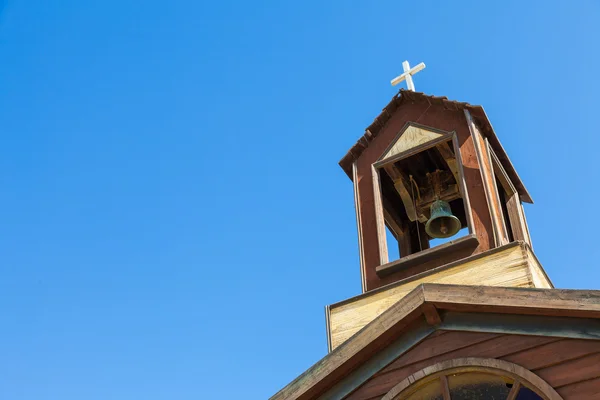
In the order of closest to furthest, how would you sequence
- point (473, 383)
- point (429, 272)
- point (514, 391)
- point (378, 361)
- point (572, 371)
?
point (572, 371) → point (514, 391) → point (473, 383) → point (378, 361) → point (429, 272)

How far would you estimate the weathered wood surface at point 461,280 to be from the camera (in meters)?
7.61

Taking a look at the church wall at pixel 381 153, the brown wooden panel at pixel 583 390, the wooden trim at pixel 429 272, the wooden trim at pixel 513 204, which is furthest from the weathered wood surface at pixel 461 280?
the brown wooden panel at pixel 583 390

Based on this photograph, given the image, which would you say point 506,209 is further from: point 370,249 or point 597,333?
point 597,333

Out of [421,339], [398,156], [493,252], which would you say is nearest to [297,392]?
[421,339]

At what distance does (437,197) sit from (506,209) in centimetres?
96

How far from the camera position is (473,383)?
5.85 meters

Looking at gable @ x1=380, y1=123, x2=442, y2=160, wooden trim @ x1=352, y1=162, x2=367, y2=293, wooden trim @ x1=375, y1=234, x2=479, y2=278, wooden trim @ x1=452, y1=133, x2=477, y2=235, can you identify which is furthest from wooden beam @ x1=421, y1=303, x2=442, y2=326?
gable @ x1=380, y1=123, x2=442, y2=160

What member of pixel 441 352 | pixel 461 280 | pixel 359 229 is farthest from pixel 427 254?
pixel 441 352

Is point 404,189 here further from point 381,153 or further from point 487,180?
point 487,180

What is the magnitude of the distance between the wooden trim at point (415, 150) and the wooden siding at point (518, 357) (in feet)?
12.7

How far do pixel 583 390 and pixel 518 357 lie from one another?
0.56 metres

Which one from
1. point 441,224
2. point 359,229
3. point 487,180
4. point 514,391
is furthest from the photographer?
point 441,224

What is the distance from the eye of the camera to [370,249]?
9156 mm

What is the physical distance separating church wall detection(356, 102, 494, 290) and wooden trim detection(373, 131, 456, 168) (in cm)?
12
